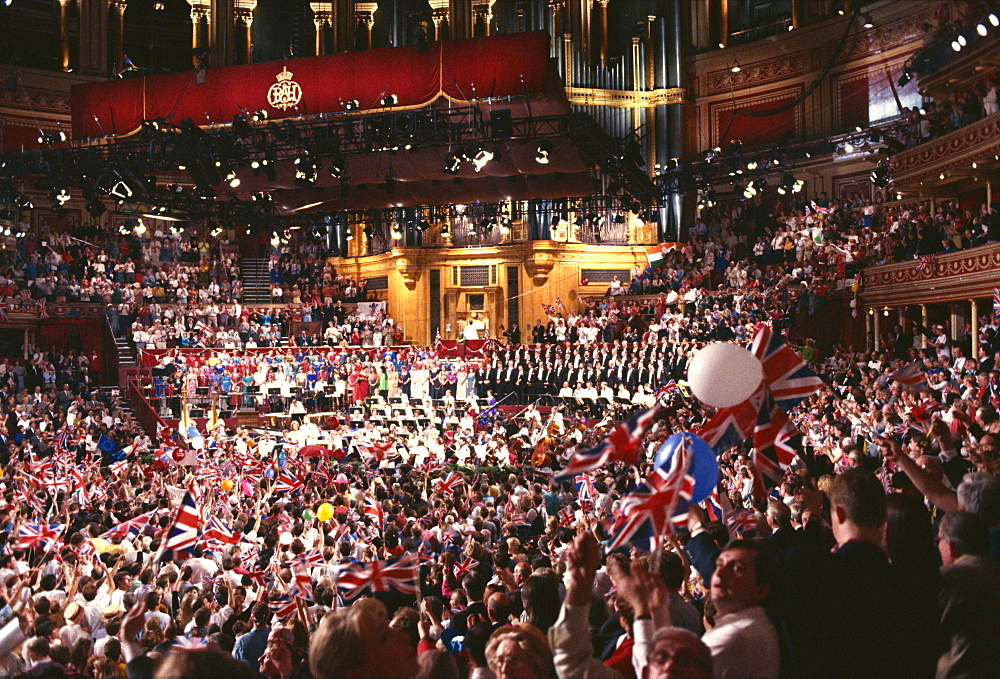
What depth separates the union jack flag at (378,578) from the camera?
21.2 feet

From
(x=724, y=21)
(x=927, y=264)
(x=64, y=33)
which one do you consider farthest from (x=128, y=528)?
(x=64, y=33)

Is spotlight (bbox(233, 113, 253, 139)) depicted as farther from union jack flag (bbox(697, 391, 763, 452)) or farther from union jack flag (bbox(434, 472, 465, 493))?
union jack flag (bbox(697, 391, 763, 452))

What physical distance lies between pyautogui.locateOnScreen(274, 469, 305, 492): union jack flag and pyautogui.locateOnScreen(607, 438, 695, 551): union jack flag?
32.8 feet

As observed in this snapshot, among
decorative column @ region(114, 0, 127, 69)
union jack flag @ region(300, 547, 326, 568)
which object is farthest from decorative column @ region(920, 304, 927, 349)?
decorative column @ region(114, 0, 127, 69)

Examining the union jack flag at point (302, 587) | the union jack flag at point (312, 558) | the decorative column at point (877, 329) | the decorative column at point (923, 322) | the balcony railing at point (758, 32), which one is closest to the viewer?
the union jack flag at point (302, 587)

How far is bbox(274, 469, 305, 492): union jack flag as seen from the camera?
45.8 ft

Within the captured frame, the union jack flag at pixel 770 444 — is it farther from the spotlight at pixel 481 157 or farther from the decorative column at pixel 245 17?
the decorative column at pixel 245 17

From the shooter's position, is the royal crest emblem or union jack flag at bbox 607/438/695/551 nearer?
union jack flag at bbox 607/438/695/551

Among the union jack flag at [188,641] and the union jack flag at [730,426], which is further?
the union jack flag at [730,426]

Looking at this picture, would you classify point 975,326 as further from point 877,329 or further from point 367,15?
point 367,15

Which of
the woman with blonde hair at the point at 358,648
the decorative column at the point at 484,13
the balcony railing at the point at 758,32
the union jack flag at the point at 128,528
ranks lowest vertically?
the union jack flag at the point at 128,528

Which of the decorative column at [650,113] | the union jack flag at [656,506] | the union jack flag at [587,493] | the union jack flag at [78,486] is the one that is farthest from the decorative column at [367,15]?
the union jack flag at [656,506]

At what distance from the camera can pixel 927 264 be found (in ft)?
69.7

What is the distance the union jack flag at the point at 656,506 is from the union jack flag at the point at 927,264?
18.6 m
